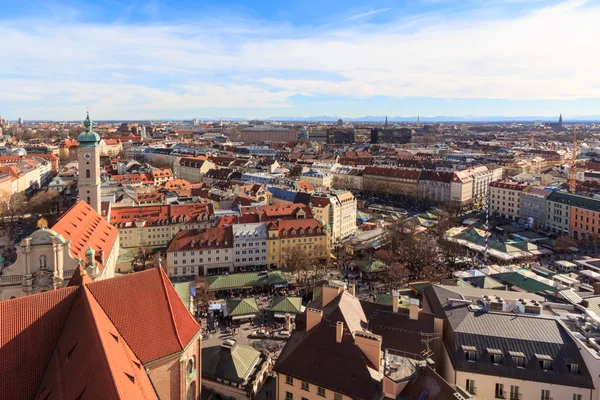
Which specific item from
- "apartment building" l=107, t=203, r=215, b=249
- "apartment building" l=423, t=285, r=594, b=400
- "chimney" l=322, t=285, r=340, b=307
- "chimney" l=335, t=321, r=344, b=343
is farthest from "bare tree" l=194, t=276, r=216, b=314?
"apartment building" l=423, t=285, r=594, b=400

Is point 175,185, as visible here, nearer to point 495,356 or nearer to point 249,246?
point 249,246

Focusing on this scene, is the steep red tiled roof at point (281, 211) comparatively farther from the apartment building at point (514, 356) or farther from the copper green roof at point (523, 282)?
the apartment building at point (514, 356)

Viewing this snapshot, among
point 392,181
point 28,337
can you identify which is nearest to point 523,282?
point 28,337

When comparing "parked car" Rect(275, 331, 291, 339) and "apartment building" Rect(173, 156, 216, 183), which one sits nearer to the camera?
"parked car" Rect(275, 331, 291, 339)

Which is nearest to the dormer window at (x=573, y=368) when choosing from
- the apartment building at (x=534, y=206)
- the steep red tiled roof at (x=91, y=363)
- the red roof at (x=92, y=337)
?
the red roof at (x=92, y=337)

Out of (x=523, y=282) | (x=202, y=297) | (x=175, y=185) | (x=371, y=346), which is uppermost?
(x=175, y=185)

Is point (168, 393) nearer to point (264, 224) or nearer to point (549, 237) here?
point (264, 224)

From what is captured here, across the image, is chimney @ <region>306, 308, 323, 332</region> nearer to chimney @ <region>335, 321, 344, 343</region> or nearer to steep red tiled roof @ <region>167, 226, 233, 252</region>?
chimney @ <region>335, 321, 344, 343</region>
